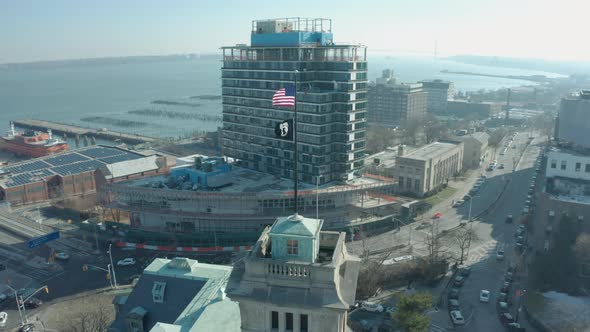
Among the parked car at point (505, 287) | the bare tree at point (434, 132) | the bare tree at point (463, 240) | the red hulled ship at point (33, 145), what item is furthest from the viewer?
the bare tree at point (434, 132)

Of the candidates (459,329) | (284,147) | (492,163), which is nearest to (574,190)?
(459,329)

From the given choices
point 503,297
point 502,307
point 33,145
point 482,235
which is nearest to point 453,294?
point 502,307

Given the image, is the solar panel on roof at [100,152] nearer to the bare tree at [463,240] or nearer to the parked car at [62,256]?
the parked car at [62,256]

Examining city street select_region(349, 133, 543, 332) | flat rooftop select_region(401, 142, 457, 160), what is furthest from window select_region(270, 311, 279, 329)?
flat rooftop select_region(401, 142, 457, 160)

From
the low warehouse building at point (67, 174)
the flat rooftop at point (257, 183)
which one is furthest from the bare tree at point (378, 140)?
the low warehouse building at point (67, 174)

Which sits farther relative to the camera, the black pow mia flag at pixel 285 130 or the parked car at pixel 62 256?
the parked car at pixel 62 256

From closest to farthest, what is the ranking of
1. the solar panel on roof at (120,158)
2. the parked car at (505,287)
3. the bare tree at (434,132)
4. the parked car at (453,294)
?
the parked car at (453,294) < the parked car at (505,287) < the solar panel on roof at (120,158) < the bare tree at (434,132)

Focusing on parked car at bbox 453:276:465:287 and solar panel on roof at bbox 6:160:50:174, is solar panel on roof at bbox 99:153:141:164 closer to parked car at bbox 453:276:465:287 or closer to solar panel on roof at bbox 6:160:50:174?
solar panel on roof at bbox 6:160:50:174
